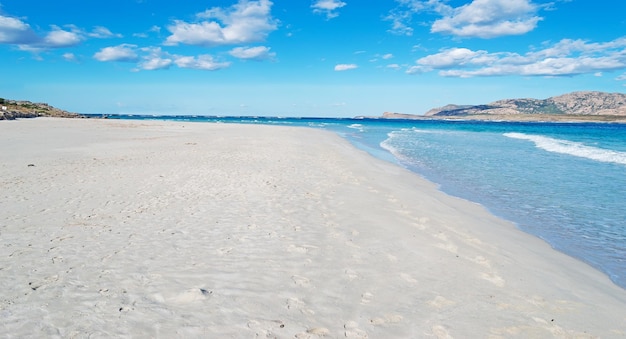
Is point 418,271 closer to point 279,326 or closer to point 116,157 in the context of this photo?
point 279,326

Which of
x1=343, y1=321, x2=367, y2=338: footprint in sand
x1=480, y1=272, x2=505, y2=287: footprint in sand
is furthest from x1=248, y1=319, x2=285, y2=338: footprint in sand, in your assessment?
x1=480, y1=272, x2=505, y2=287: footprint in sand

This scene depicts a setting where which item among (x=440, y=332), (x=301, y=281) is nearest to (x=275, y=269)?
(x=301, y=281)

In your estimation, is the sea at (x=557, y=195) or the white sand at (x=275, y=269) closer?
the white sand at (x=275, y=269)

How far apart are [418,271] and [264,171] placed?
9672 millimetres

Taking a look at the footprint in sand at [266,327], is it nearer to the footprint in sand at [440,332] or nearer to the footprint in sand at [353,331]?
the footprint in sand at [353,331]

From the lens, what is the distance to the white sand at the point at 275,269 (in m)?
4.15

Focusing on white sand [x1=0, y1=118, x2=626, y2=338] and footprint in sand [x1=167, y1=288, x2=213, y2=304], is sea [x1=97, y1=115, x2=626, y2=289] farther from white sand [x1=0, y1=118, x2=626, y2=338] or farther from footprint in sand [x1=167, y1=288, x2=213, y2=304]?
footprint in sand [x1=167, y1=288, x2=213, y2=304]

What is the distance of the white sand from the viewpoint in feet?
13.6

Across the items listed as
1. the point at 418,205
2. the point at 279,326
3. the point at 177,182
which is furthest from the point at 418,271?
the point at 177,182

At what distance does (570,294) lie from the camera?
534 centimetres

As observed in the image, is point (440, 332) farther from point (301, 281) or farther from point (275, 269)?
point (275, 269)

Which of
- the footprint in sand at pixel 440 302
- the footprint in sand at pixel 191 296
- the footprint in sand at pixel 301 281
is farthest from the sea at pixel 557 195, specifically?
the footprint in sand at pixel 191 296

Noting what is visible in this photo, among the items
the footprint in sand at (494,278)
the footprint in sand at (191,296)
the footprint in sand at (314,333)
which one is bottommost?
the footprint in sand at (494,278)

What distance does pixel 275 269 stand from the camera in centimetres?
561
